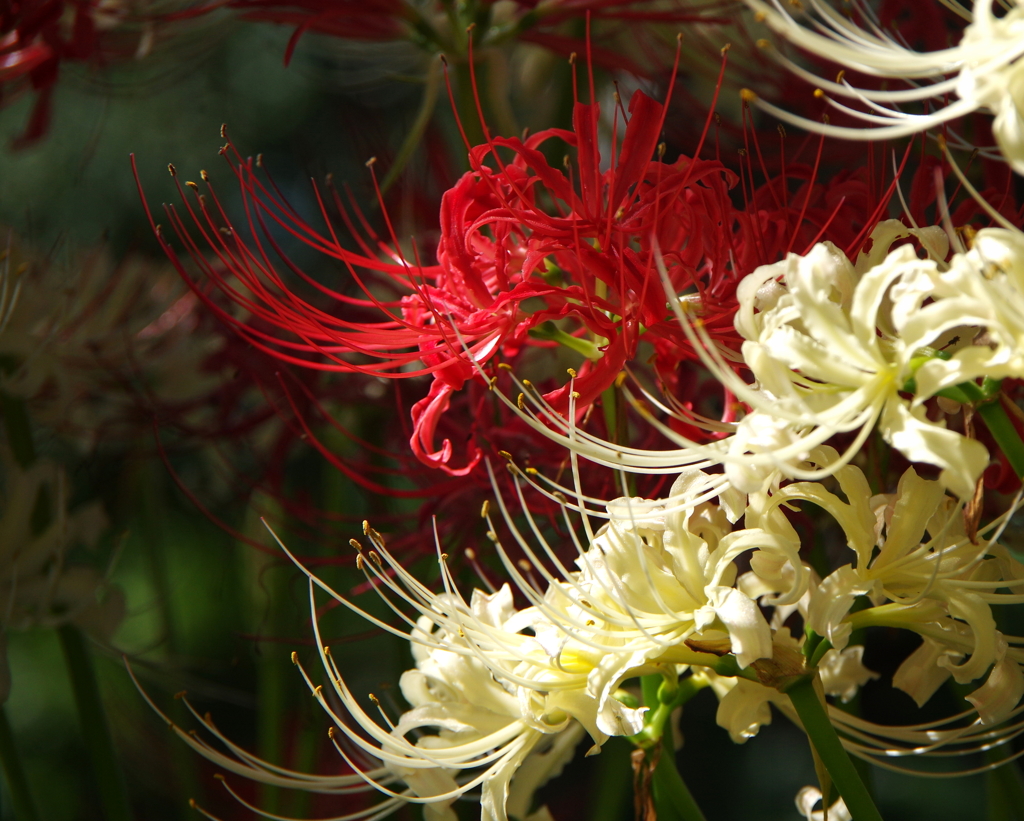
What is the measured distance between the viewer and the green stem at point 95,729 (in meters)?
0.75

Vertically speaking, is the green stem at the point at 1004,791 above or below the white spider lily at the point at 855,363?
below

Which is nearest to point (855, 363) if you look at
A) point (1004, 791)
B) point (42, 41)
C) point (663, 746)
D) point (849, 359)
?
point (849, 359)

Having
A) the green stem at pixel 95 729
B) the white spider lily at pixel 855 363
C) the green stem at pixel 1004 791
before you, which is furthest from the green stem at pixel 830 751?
the green stem at pixel 95 729

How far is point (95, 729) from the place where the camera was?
0.76m

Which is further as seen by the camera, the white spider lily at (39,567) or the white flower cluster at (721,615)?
the white spider lily at (39,567)

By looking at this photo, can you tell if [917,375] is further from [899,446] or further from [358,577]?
[358,577]

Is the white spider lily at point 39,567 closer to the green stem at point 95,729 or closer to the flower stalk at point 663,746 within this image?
the green stem at point 95,729

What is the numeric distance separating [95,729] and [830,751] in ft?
1.88

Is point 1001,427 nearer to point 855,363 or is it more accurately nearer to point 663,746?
point 855,363

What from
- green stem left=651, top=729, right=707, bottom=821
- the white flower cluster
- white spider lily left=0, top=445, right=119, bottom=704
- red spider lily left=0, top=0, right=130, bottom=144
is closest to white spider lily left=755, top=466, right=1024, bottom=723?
the white flower cluster

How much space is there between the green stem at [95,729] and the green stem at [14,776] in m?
0.05

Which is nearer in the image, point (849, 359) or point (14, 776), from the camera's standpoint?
point (849, 359)

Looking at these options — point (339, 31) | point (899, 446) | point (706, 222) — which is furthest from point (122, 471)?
point (899, 446)

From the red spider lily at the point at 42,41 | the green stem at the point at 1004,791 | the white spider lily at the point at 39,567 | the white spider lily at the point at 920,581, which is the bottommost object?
the green stem at the point at 1004,791
